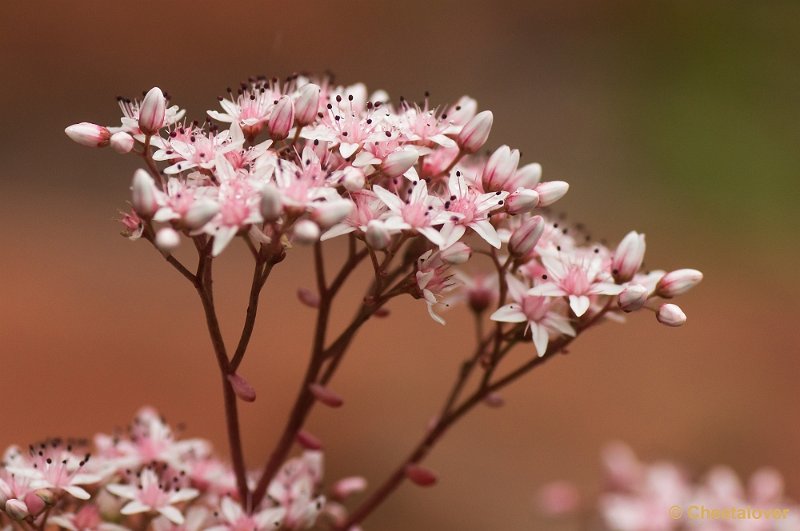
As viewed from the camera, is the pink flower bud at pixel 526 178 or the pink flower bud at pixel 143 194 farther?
the pink flower bud at pixel 526 178

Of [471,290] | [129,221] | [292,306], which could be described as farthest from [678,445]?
[129,221]

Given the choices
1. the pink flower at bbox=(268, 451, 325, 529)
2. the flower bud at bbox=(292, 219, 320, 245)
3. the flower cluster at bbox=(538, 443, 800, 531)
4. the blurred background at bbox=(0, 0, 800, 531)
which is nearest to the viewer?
the flower bud at bbox=(292, 219, 320, 245)

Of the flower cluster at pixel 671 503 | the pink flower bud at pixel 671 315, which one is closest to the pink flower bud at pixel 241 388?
the pink flower bud at pixel 671 315

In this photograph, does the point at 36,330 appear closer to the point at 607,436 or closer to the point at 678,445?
the point at 607,436

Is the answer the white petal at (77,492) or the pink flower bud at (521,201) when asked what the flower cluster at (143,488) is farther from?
the pink flower bud at (521,201)

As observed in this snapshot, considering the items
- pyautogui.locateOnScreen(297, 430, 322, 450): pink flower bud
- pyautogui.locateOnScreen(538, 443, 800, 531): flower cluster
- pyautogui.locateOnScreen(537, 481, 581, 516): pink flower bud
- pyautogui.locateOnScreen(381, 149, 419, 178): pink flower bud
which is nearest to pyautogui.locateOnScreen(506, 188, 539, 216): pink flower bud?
pyautogui.locateOnScreen(381, 149, 419, 178): pink flower bud

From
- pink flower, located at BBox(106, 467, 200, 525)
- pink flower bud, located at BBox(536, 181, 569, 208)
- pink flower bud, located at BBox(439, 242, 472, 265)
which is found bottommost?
pink flower, located at BBox(106, 467, 200, 525)

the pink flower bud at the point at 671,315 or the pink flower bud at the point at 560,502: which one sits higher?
the pink flower bud at the point at 671,315

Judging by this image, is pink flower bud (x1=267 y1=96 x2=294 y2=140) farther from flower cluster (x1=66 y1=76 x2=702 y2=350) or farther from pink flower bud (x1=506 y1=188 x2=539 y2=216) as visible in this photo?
pink flower bud (x1=506 y1=188 x2=539 y2=216)
